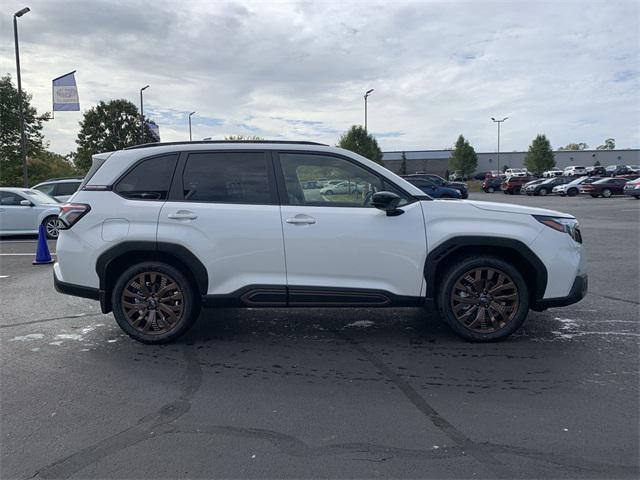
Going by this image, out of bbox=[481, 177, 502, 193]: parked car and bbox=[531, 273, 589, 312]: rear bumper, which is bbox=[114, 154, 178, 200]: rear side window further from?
bbox=[481, 177, 502, 193]: parked car

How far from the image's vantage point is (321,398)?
373cm

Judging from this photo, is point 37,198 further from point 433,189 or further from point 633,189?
point 633,189

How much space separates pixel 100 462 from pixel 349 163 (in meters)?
3.23

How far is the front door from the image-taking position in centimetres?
461

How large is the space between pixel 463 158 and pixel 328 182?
8032 centimetres

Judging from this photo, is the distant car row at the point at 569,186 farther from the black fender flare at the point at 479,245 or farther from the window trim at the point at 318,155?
the window trim at the point at 318,155

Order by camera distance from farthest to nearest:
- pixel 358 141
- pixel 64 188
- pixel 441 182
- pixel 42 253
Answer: pixel 358 141, pixel 441 182, pixel 64 188, pixel 42 253

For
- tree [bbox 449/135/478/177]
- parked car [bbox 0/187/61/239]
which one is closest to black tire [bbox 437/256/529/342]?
parked car [bbox 0/187/61/239]

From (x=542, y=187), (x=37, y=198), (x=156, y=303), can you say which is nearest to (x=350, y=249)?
(x=156, y=303)

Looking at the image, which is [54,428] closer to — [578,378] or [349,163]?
[349,163]

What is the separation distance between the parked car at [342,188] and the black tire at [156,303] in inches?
62.7

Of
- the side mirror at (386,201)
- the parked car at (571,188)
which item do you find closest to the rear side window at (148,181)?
the side mirror at (386,201)

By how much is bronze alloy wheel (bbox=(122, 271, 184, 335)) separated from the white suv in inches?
0.4

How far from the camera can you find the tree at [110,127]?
58.1 meters
